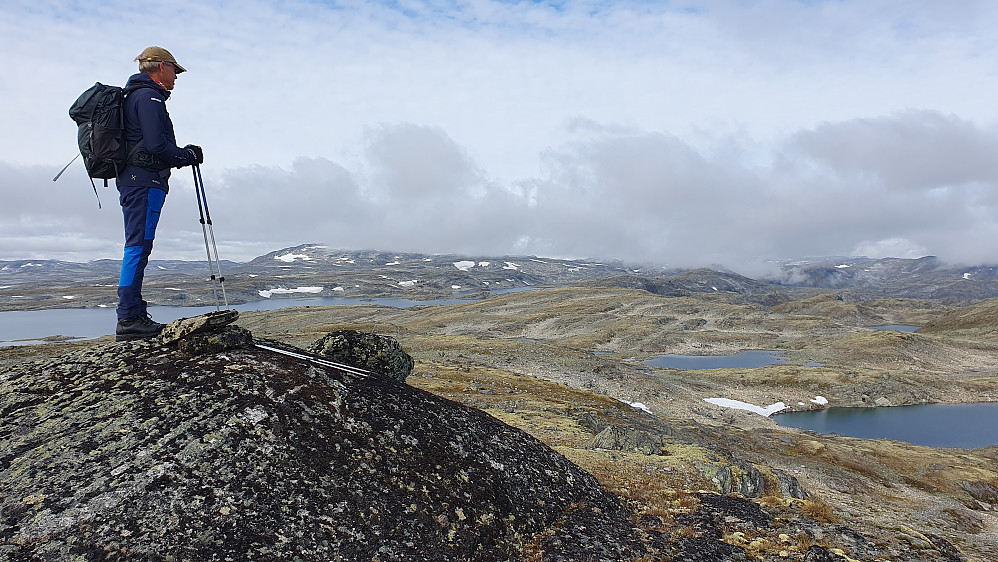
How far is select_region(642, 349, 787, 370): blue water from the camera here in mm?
98938

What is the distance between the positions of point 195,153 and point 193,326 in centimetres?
345

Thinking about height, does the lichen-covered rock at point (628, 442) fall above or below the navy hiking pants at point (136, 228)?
below

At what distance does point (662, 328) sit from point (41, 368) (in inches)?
5327

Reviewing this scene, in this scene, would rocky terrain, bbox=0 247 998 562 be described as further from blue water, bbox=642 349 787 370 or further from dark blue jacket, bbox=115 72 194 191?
blue water, bbox=642 349 787 370

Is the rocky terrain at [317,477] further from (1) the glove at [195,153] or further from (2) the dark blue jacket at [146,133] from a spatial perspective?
(1) the glove at [195,153]

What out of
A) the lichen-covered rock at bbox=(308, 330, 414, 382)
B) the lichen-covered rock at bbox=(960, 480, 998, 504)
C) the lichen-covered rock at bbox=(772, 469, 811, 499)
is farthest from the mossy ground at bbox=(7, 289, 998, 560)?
the lichen-covered rock at bbox=(308, 330, 414, 382)

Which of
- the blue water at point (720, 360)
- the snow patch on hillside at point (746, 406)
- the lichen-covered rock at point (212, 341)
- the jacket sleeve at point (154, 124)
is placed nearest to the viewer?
the jacket sleeve at point (154, 124)

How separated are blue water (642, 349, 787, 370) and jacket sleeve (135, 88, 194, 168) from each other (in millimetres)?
98611

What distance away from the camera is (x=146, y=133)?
26.0 feet

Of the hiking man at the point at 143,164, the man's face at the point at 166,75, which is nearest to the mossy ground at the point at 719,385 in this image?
the hiking man at the point at 143,164

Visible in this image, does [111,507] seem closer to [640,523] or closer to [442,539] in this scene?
[442,539]

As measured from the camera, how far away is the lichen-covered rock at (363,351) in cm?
1162

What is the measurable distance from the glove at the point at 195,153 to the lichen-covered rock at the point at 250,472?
358 centimetres

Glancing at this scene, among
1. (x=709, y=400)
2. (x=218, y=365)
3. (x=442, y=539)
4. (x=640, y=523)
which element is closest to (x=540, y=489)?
(x=640, y=523)
